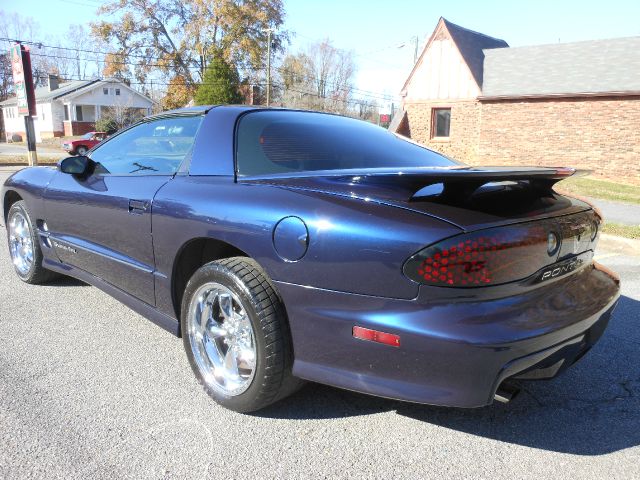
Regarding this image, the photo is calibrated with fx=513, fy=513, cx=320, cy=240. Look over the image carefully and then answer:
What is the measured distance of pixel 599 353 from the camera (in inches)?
127

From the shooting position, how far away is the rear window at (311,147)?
2.69 meters

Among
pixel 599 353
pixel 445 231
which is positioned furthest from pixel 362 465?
pixel 599 353

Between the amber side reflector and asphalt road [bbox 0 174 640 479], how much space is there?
1.80 feet

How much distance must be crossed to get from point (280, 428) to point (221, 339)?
1.77 feet

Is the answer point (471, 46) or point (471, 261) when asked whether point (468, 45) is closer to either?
point (471, 46)

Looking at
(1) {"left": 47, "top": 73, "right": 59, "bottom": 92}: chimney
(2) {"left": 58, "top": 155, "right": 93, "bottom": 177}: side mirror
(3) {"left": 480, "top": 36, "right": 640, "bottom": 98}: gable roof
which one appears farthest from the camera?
(1) {"left": 47, "top": 73, "right": 59, "bottom": 92}: chimney

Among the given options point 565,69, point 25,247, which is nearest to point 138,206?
point 25,247

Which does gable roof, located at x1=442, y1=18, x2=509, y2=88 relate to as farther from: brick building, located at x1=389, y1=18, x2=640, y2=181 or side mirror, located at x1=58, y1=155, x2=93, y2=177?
side mirror, located at x1=58, y1=155, x2=93, y2=177

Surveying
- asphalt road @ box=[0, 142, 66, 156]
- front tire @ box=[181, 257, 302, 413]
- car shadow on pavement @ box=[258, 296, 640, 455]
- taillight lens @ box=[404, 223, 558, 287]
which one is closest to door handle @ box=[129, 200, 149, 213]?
front tire @ box=[181, 257, 302, 413]

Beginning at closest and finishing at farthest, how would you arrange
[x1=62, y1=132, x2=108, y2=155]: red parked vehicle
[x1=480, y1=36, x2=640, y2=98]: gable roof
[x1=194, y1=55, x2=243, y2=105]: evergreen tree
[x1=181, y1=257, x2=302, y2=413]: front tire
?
[x1=181, y1=257, x2=302, y2=413]: front tire, [x1=480, y1=36, x2=640, y2=98]: gable roof, [x1=62, y1=132, x2=108, y2=155]: red parked vehicle, [x1=194, y1=55, x2=243, y2=105]: evergreen tree

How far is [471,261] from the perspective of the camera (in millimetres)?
1875

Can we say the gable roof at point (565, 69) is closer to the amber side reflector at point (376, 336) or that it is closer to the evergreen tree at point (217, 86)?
the amber side reflector at point (376, 336)

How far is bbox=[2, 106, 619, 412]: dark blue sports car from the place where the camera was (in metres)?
1.90

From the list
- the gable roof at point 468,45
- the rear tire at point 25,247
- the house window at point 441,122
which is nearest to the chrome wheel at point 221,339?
the rear tire at point 25,247
